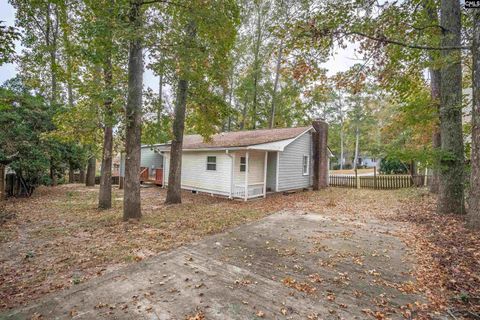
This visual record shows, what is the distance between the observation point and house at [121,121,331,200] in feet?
41.0

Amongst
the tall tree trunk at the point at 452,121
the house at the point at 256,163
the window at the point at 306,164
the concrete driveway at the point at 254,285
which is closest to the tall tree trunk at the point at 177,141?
the house at the point at 256,163

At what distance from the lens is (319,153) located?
1655cm

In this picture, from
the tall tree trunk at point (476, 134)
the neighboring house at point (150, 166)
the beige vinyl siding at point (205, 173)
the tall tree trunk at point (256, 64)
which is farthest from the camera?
the tall tree trunk at point (256, 64)

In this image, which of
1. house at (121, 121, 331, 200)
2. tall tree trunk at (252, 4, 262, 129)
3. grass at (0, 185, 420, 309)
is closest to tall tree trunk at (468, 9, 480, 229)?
grass at (0, 185, 420, 309)

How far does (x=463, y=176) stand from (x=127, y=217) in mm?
9963

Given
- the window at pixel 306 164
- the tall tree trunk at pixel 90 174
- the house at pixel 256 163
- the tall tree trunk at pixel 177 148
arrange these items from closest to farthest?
the tall tree trunk at pixel 177 148
the house at pixel 256 163
the window at pixel 306 164
the tall tree trunk at pixel 90 174

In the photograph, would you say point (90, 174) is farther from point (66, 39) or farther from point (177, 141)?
point (66, 39)

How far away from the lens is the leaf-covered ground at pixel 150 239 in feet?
12.4

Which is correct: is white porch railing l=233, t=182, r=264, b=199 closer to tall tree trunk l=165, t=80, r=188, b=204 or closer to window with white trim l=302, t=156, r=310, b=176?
tall tree trunk l=165, t=80, r=188, b=204

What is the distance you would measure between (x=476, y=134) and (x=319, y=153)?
36.9ft

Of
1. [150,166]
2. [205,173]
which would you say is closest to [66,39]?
[205,173]

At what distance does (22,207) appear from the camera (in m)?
9.60

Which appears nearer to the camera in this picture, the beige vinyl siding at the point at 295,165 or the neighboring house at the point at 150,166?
the beige vinyl siding at the point at 295,165

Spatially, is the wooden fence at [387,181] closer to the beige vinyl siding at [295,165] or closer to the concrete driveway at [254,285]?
the beige vinyl siding at [295,165]
